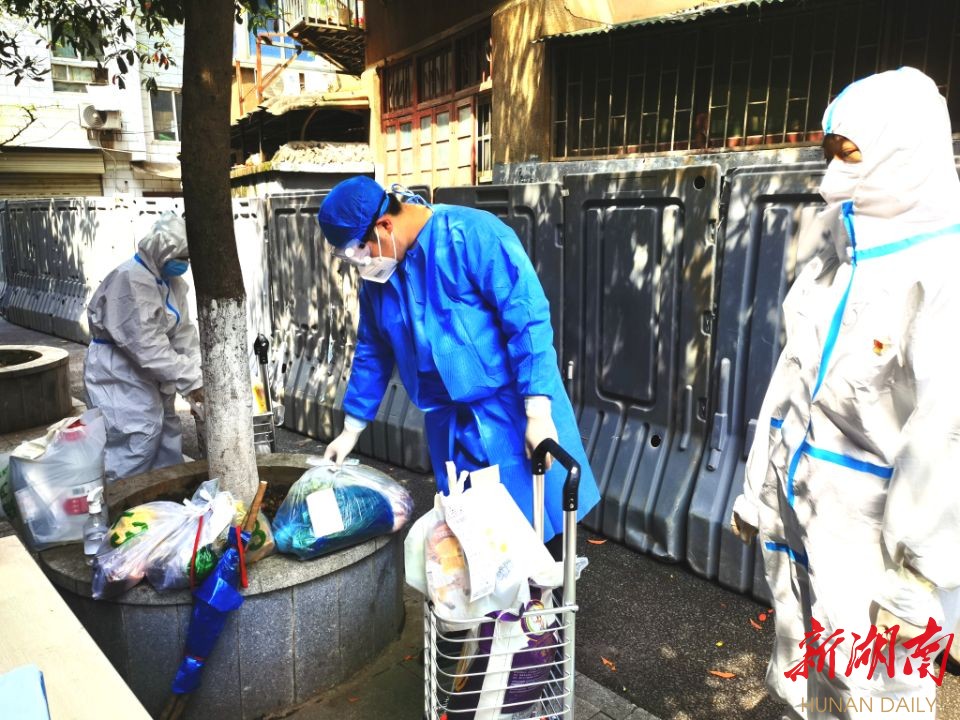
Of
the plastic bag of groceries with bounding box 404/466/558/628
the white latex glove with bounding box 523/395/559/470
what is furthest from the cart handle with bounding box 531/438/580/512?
the white latex glove with bounding box 523/395/559/470

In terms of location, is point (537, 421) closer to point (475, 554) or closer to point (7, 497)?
point (475, 554)

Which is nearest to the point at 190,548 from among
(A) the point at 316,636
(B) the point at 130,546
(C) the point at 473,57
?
A: (B) the point at 130,546

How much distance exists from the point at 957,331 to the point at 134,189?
2623cm

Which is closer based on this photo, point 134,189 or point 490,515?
point 490,515

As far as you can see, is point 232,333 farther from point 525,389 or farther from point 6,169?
point 6,169

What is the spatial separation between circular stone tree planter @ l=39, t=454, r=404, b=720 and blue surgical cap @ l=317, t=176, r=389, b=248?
126cm

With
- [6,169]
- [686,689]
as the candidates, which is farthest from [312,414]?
[6,169]

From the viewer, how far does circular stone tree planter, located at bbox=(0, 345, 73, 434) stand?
5.64 meters

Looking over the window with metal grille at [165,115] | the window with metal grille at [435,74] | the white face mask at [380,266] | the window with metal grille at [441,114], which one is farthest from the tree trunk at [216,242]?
the window with metal grille at [165,115]

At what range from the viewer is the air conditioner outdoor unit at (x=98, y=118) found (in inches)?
845

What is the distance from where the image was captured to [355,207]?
101 inches

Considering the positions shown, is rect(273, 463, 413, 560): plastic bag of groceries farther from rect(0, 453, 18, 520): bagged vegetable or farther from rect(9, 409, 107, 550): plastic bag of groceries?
rect(0, 453, 18, 520): bagged vegetable

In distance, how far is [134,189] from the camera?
2414 centimetres

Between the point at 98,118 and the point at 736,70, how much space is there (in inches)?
784
